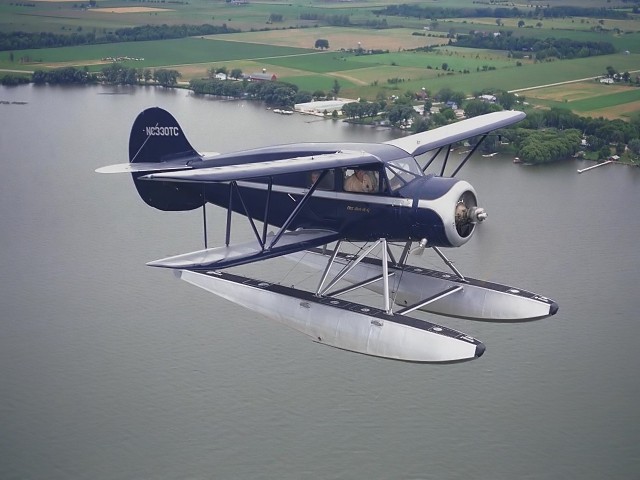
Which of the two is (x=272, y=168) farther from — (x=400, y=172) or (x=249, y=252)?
(x=400, y=172)

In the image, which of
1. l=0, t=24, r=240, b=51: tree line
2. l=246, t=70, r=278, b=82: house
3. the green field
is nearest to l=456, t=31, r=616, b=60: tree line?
the green field

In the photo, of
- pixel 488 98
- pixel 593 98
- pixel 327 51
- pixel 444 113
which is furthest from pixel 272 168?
pixel 327 51

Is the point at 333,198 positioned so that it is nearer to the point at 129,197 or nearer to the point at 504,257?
the point at 504,257

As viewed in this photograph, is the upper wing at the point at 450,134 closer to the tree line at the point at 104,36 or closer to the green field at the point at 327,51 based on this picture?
the green field at the point at 327,51

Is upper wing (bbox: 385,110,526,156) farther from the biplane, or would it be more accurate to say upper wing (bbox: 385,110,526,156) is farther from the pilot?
the pilot

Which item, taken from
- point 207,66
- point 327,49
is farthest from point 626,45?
point 207,66
